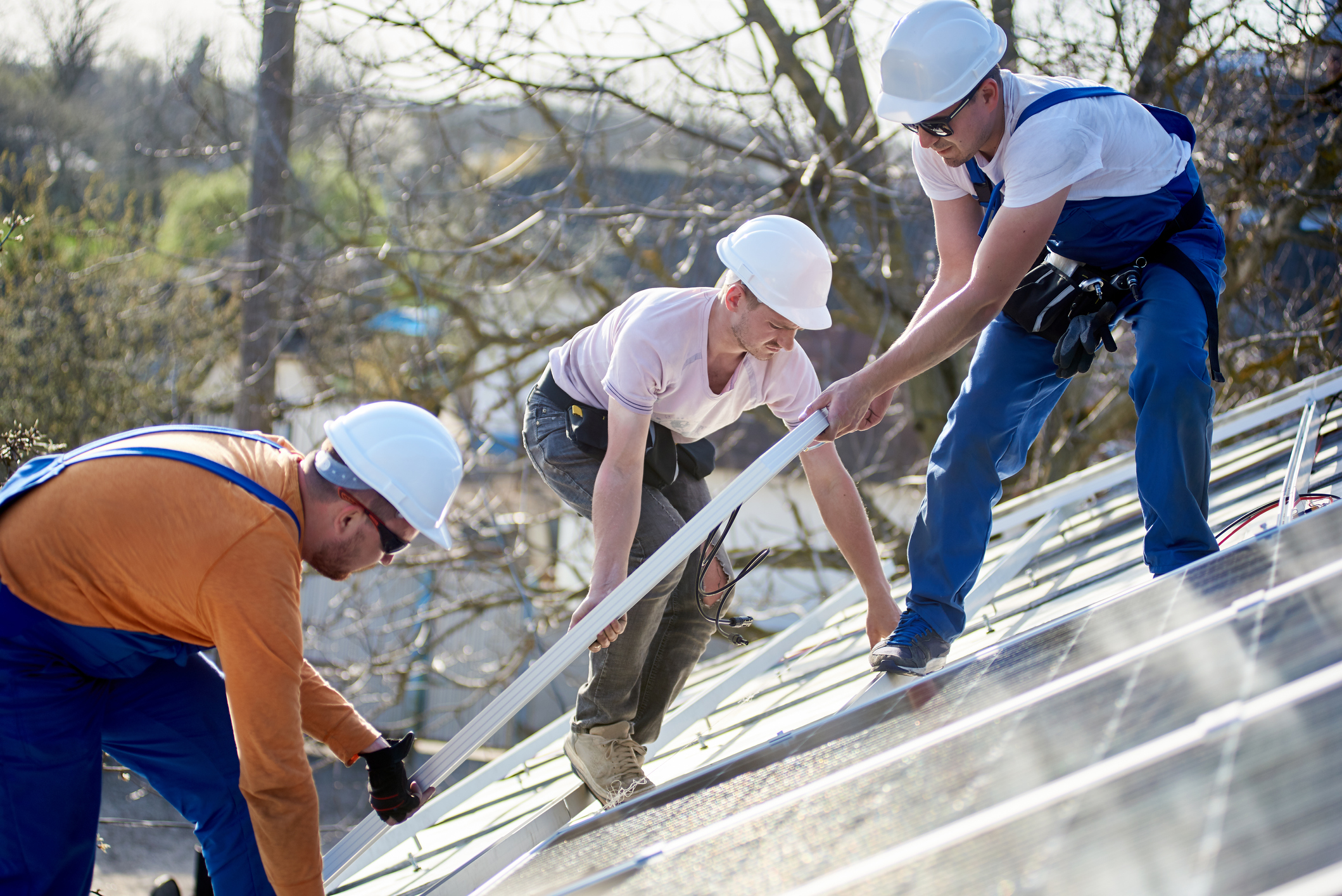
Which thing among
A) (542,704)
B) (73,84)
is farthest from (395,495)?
(73,84)

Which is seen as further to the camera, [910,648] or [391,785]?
[910,648]

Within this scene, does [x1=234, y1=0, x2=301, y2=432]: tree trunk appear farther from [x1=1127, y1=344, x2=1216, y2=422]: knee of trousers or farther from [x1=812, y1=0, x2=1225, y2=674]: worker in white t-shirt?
[x1=1127, y1=344, x2=1216, y2=422]: knee of trousers

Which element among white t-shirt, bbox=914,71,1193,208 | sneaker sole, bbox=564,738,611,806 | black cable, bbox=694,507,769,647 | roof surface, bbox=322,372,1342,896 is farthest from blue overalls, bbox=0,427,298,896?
white t-shirt, bbox=914,71,1193,208

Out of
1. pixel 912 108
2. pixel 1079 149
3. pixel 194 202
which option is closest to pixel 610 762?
pixel 912 108

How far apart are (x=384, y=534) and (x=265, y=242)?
888 centimetres

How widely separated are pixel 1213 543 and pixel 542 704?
16821 mm

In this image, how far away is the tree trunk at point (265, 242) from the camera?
10.2 m

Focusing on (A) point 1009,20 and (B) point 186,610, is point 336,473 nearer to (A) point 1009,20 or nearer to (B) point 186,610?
(B) point 186,610

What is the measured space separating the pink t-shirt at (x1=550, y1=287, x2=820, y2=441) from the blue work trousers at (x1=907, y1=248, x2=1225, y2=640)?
508 millimetres

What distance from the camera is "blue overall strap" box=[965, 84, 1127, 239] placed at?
292 cm

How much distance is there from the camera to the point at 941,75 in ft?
9.54

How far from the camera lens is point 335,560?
2574 millimetres

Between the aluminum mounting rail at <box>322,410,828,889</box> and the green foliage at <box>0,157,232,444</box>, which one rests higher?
the green foliage at <box>0,157,232,444</box>

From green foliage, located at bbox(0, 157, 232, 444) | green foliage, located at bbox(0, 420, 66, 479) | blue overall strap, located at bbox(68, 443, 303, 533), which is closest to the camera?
blue overall strap, located at bbox(68, 443, 303, 533)
